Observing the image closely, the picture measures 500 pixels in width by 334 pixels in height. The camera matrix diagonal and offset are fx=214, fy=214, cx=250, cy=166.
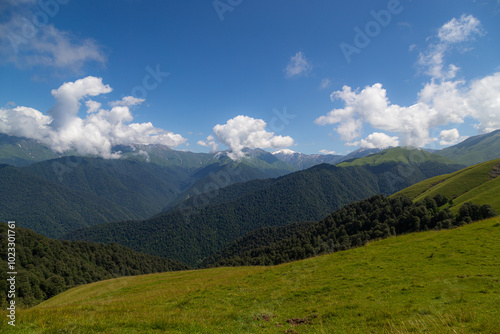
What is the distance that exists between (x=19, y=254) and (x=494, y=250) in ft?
458

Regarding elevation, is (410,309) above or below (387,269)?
above

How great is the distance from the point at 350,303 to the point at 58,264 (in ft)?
444

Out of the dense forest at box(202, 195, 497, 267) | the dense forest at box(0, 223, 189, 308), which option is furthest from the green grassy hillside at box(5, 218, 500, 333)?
the dense forest at box(0, 223, 189, 308)

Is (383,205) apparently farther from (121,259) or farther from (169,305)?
(121,259)

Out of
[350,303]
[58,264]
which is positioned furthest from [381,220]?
[58,264]

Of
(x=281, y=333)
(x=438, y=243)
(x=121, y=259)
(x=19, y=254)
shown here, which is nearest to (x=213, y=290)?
(x=281, y=333)

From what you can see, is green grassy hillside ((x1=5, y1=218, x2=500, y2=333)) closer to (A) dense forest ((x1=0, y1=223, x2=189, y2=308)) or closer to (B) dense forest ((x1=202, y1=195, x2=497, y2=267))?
(B) dense forest ((x1=202, y1=195, x2=497, y2=267))

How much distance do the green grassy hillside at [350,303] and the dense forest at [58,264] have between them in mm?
63649

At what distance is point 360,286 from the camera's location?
1582 cm

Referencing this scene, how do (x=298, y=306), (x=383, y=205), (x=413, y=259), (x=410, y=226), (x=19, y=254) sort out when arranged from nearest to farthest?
(x=298, y=306) < (x=413, y=259) < (x=410, y=226) < (x=383, y=205) < (x=19, y=254)

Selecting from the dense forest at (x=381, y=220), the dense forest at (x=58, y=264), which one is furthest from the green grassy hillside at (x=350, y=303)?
the dense forest at (x=58, y=264)

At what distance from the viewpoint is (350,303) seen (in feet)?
41.6

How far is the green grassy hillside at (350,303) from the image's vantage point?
9.56 m

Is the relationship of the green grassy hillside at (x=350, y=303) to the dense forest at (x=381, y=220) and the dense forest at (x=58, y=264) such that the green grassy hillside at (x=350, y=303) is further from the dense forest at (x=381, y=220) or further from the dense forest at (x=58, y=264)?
the dense forest at (x=58, y=264)
